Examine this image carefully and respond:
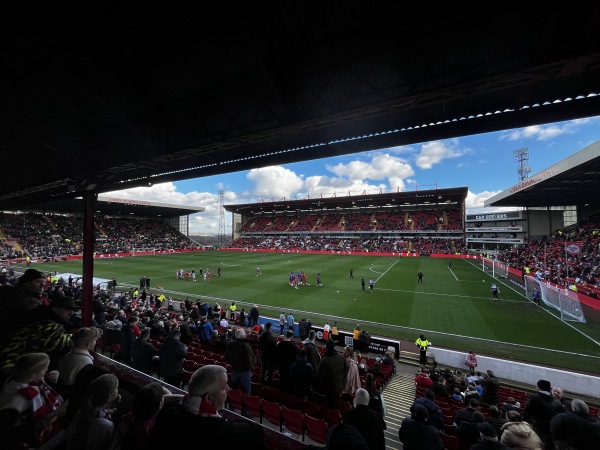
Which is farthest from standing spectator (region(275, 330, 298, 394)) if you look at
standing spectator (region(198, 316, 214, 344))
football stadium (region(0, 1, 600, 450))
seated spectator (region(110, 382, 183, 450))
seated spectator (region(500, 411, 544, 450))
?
standing spectator (region(198, 316, 214, 344))

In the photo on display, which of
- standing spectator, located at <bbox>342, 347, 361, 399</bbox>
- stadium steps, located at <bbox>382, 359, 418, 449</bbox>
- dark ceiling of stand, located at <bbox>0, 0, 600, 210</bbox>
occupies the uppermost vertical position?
dark ceiling of stand, located at <bbox>0, 0, 600, 210</bbox>

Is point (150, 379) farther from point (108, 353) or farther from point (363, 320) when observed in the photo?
point (363, 320)

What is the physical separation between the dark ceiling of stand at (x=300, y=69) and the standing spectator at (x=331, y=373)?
4015 mm

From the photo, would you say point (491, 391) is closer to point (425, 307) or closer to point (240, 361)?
point (240, 361)

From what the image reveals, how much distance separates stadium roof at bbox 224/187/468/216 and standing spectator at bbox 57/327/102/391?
58.2 meters

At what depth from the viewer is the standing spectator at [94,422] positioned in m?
2.08

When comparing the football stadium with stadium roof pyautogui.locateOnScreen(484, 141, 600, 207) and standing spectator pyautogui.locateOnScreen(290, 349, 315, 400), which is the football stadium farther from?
stadium roof pyautogui.locateOnScreen(484, 141, 600, 207)

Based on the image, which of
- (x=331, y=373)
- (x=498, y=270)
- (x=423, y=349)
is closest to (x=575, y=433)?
(x=331, y=373)

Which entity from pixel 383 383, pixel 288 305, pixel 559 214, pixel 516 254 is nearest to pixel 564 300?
pixel 383 383

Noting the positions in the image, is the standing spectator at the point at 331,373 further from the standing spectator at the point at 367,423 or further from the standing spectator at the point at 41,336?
the standing spectator at the point at 41,336

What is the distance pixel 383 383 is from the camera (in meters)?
9.38

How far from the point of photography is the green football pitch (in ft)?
43.4

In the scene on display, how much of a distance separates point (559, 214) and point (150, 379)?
57395 millimetres

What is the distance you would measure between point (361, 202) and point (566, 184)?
138 ft
